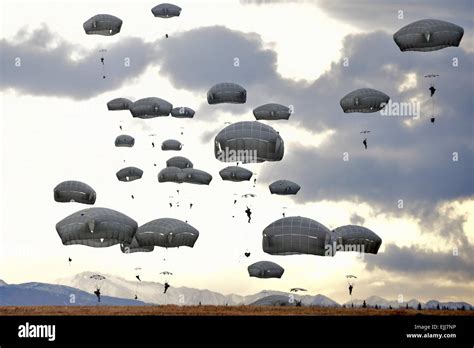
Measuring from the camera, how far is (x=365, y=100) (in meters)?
77.9

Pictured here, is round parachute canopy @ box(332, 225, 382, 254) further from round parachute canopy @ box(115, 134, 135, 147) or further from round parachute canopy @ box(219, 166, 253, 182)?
round parachute canopy @ box(115, 134, 135, 147)

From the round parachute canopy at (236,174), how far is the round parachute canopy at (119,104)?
51.9ft

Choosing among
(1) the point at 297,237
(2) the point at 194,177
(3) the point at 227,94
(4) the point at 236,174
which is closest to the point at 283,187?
(4) the point at 236,174

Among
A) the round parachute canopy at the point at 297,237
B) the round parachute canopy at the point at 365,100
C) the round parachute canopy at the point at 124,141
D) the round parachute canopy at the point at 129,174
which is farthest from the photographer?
the round parachute canopy at the point at 124,141

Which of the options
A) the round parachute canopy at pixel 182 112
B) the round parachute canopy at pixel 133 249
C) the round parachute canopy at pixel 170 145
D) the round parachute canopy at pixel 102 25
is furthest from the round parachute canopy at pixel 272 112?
the round parachute canopy at pixel 133 249

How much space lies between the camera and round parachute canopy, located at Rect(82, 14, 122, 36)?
272ft

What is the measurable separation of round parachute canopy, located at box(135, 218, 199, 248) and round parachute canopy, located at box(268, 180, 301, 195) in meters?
20.5

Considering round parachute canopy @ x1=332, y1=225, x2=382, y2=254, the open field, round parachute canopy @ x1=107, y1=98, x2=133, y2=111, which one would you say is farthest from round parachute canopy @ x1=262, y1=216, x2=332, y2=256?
round parachute canopy @ x1=107, y1=98, x2=133, y2=111

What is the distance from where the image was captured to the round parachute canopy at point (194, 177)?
89.9 meters

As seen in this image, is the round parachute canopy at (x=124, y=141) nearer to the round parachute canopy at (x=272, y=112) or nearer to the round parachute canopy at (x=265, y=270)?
the round parachute canopy at (x=272, y=112)

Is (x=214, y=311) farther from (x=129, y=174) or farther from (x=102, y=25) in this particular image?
(x=129, y=174)
